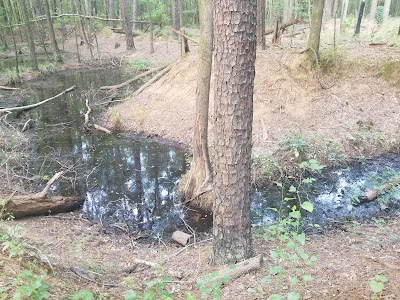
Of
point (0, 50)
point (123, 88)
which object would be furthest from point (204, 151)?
point (0, 50)

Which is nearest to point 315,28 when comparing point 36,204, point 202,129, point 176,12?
point 202,129

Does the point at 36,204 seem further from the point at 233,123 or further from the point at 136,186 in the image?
the point at 233,123

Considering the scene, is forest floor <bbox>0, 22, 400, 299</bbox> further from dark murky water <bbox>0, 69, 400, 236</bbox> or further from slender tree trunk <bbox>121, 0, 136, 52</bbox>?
slender tree trunk <bbox>121, 0, 136, 52</bbox>

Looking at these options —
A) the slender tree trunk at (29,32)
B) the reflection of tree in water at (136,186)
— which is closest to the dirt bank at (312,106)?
the reflection of tree in water at (136,186)

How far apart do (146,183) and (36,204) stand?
264 cm

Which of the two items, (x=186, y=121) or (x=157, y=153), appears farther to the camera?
(x=186, y=121)

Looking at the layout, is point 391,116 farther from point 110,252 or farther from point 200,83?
point 110,252

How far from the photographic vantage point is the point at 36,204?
6.38 meters

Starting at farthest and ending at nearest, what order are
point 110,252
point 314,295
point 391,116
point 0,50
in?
point 0,50, point 391,116, point 110,252, point 314,295

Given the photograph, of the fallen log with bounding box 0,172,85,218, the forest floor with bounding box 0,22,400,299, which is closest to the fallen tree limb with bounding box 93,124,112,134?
the forest floor with bounding box 0,22,400,299

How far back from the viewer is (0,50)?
2653 cm

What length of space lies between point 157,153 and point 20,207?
443 centimetres

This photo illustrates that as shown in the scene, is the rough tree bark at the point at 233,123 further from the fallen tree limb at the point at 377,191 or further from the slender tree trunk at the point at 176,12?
the slender tree trunk at the point at 176,12

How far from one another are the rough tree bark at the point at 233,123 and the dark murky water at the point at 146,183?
221cm
